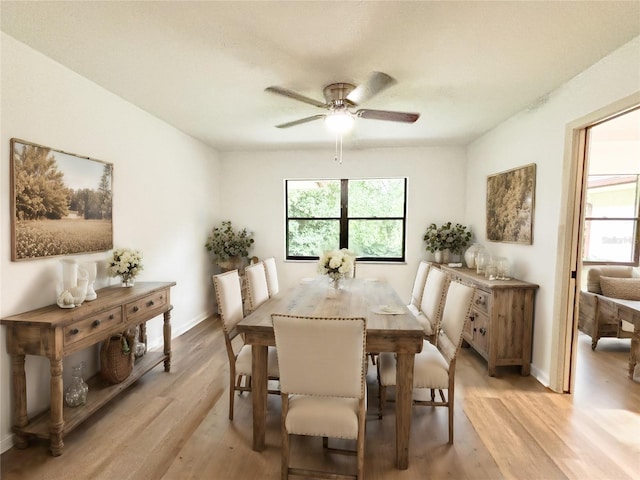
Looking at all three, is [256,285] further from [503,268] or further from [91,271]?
[503,268]

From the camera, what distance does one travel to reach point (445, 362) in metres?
2.26

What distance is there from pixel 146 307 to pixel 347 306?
5.65 feet

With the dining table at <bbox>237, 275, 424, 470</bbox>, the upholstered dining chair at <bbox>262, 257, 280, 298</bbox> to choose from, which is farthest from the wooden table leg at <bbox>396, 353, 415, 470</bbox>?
the upholstered dining chair at <bbox>262, 257, 280, 298</bbox>

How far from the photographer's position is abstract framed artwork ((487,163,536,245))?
10.6ft

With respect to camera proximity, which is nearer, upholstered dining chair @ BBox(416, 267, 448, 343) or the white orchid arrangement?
upholstered dining chair @ BBox(416, 267, 448, 343)

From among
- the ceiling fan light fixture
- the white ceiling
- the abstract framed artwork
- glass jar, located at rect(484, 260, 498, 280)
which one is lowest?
glass jar, located at rect(484, 260, 498, 280)

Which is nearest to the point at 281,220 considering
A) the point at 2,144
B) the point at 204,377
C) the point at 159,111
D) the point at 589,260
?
the point at 159,111

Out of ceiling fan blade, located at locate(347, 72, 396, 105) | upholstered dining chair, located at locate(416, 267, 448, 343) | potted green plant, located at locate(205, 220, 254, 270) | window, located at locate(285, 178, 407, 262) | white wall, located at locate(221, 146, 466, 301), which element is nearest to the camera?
ceiling fan blade, located at locate(347, 72, 396, 105)

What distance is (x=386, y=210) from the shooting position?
513cm

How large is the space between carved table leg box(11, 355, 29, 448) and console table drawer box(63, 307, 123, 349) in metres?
0.31

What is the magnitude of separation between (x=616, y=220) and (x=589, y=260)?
67 centimetres

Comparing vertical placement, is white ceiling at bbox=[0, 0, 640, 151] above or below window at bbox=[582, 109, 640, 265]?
above

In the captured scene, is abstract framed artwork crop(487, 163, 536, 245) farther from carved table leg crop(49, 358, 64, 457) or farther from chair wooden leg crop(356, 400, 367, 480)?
carved table leg crop(49, 358, 64, 457)

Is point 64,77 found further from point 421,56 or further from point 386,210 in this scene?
point 386,210
